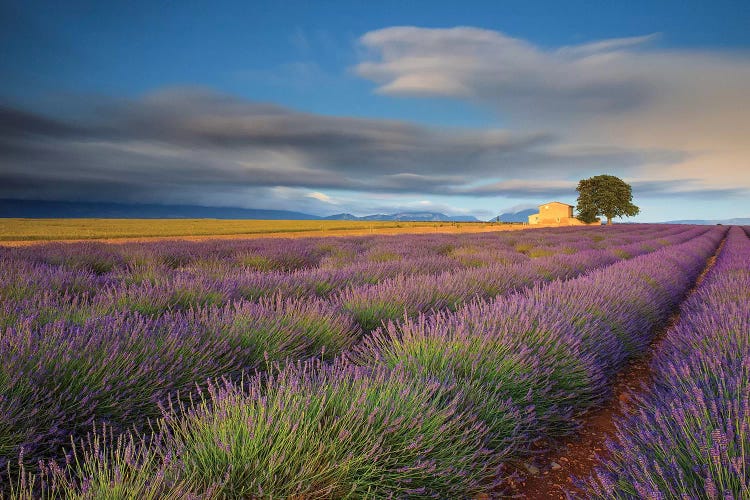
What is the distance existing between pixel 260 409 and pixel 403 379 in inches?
29.1

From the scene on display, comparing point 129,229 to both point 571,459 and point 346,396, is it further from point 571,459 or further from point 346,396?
point 571,459

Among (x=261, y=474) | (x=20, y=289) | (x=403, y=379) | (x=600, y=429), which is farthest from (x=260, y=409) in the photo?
(x=20, y=289)

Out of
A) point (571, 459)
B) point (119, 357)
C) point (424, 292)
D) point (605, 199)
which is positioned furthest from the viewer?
point (605, 199)

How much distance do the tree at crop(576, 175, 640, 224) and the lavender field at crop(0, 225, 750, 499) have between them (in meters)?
62.7

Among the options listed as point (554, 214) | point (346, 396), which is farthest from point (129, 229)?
point (554, 214)

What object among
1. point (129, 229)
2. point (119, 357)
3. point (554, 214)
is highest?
point (554, 214)

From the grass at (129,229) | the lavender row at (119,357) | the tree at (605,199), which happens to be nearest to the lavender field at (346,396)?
the lavender row at (119,357)

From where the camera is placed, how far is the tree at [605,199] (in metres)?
59.4

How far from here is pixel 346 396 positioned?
1738 mm

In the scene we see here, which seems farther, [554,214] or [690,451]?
[554,214]

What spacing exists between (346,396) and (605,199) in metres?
66.7

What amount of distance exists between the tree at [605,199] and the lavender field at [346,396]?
206 ft

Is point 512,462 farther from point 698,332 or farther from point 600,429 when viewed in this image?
point 698,332

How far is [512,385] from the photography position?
7.67 ft
